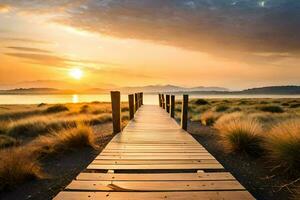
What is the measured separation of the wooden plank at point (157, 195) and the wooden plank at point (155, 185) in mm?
139

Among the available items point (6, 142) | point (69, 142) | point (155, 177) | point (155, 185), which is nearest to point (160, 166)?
point (155, 177)

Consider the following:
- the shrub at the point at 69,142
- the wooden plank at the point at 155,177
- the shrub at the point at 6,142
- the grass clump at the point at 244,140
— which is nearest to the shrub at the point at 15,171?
the wooden plank at the point at 155,177

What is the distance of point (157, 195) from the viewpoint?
11.4ft

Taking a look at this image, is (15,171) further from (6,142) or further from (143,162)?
(6,142)

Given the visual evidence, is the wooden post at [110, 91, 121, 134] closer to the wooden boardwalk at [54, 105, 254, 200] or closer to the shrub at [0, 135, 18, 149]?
the wooden boardwalk at [54, 105, 254, 200]

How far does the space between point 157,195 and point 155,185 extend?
0.34m

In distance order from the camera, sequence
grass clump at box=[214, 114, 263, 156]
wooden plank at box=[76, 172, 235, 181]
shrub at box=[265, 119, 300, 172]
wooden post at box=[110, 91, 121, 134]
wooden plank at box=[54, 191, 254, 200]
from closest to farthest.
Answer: wooden plank at box=[54, 191, 254, 200], wooden plank at box=[76, 172, 235, 181], shrub at box=[265, 119, 300, 172], grass clump at box=[214, 114, 263, 156], wooden post at box=[110, 91, 121, 134]

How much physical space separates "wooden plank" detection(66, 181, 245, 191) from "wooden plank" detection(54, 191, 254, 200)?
0.46 feet

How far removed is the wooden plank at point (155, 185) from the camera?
368 centimetres

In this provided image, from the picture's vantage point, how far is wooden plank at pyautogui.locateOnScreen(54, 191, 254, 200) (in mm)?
3371

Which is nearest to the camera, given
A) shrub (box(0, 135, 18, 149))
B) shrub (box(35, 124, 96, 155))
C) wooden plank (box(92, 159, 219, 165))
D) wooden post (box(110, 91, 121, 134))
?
wooden plank (box(92, 159, 219, 165))

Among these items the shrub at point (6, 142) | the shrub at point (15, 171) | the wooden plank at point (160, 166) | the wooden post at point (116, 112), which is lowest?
the shrub at point (6, 142)

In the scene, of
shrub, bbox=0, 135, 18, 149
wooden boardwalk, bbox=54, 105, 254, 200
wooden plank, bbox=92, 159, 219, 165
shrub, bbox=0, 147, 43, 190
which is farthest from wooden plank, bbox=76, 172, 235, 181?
shrub, bbox=0, 135, 18, 149

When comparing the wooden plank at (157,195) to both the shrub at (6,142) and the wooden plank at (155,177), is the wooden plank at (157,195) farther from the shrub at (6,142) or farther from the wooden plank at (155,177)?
the shrub at (6,142)
